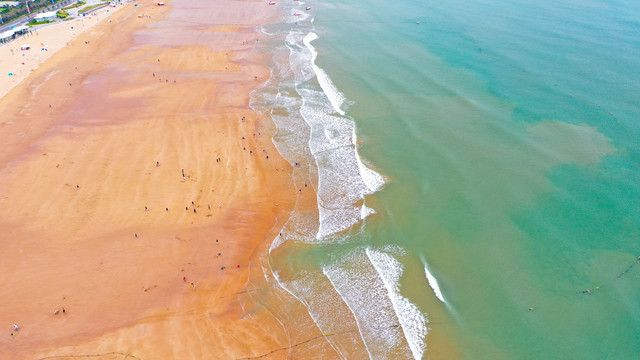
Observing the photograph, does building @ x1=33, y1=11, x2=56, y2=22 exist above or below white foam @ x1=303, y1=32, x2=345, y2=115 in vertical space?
above

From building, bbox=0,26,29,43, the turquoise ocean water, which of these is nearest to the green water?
the turquoise ocean water

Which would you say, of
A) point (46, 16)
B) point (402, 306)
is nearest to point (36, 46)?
point (46, 16)

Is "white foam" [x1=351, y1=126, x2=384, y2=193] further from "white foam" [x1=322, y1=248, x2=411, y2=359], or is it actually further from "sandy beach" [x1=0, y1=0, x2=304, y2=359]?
"white foam" [x1=322, y1=248, x2=411, y2=359]

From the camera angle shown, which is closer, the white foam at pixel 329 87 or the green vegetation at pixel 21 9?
the white foam at pixel 329 87

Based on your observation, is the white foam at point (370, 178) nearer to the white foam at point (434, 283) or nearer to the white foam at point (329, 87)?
the white foam at point (434, 283)

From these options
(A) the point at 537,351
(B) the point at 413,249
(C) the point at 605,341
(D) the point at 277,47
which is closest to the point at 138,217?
(B) the point at 413,249

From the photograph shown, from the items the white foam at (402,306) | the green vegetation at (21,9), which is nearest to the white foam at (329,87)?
the white foam at (402,306)
